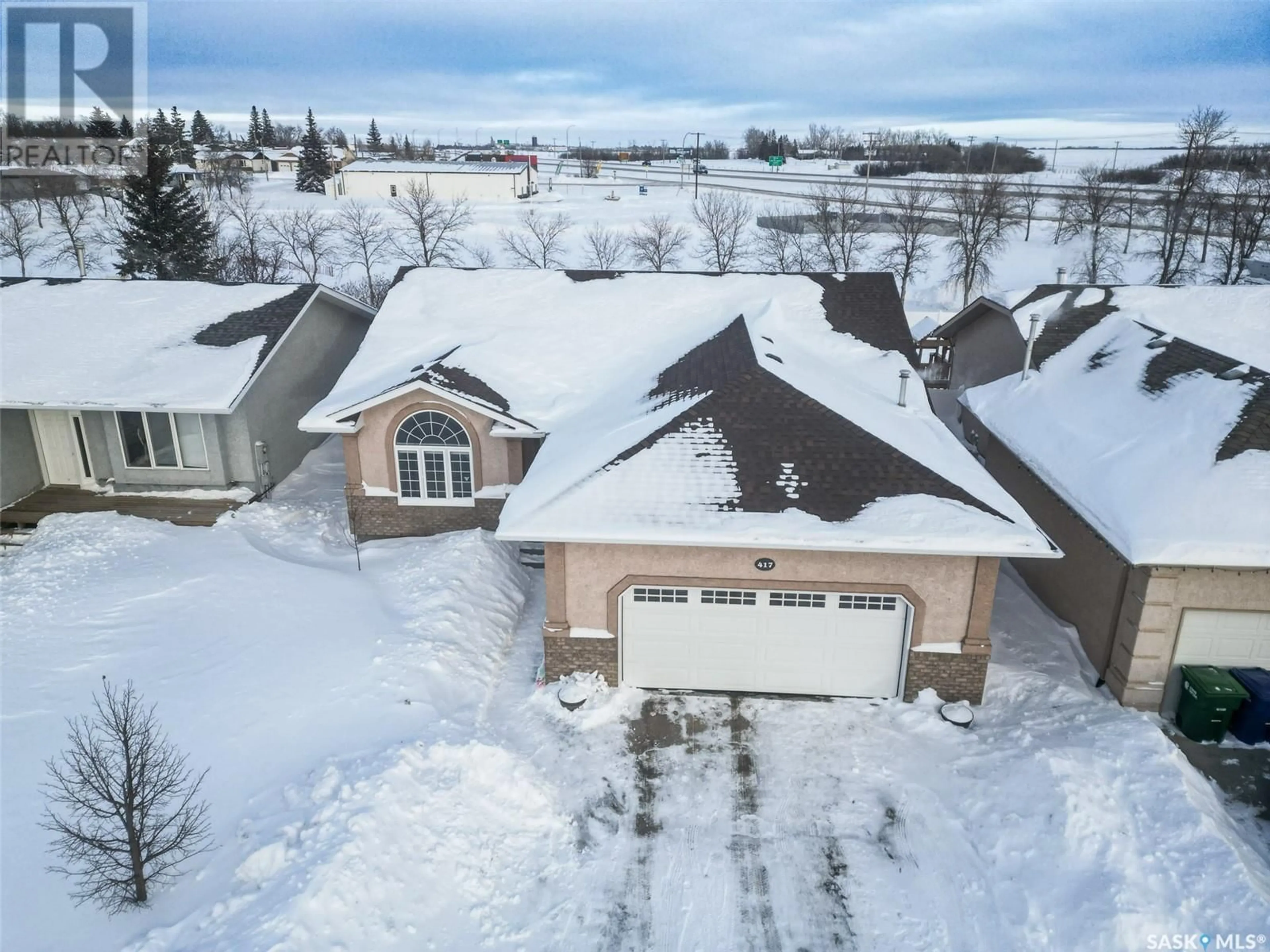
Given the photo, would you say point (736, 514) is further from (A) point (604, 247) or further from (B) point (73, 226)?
(B) point (73, 226)

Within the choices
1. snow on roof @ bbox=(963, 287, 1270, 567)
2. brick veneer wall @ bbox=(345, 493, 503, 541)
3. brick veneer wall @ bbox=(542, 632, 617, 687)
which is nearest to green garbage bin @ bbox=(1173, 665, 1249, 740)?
snow on roof @ bbox=(963, 287, 1270, 567)

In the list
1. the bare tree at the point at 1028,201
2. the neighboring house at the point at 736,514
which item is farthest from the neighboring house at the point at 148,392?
the bare tree at the point at 1028,201

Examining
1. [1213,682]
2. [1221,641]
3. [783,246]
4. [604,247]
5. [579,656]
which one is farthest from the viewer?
[604,247]

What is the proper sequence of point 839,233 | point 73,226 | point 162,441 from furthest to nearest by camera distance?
point 73,226 → point 839,233 → point 162,441

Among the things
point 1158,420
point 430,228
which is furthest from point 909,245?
point 1158,420

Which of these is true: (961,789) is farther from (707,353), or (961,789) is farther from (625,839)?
(707,353)

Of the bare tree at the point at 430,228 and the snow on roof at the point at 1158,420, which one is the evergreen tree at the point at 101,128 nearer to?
the bare tree at the point at 430,228
